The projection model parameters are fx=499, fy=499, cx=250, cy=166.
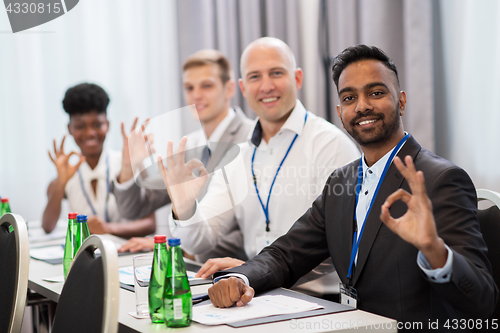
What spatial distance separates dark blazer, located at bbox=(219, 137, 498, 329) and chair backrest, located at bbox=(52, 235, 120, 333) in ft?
1.58

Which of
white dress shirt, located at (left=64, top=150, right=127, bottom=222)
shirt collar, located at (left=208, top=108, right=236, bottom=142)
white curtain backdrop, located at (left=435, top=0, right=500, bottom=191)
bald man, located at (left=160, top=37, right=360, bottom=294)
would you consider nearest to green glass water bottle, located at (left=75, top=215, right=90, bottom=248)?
bald man, located at (left=160, top=37, right=360, bottom=294)

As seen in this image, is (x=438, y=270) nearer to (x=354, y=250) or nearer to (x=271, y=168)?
(x=354, y=250)

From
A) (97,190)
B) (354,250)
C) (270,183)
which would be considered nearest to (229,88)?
(97,190)

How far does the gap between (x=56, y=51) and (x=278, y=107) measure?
2.06 metres

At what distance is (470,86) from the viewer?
2408 millimetres

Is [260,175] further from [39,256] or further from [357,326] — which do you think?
[357,326]

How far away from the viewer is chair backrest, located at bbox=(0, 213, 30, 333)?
4.38ft

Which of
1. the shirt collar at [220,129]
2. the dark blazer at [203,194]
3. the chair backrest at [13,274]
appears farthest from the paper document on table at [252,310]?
the shirt collar at [220,129]

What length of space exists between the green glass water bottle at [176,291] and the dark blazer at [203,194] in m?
1.16

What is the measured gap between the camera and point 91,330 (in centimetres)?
98

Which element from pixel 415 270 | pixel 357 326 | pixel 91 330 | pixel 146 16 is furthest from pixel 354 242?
pixel 146 16

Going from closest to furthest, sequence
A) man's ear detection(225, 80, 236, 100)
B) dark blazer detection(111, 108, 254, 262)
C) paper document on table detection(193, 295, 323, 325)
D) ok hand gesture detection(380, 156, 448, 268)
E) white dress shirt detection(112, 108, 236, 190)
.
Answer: ok hand gesture detection(380, 156, 448, 268)
paper document on table detection(193, 295, 323, 325)
white dress shirt detection(112, 108, 236, 190)
dark blazer detection(111, 108, 254, 262)
man's ear detection(225, 80, 236, 100)

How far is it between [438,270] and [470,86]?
1.59 metres

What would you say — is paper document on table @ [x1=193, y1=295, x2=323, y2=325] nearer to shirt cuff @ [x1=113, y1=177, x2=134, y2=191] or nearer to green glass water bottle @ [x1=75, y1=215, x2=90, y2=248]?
green glass water bottle @ [x1=75, y1=215, x2=90, y2=248]
